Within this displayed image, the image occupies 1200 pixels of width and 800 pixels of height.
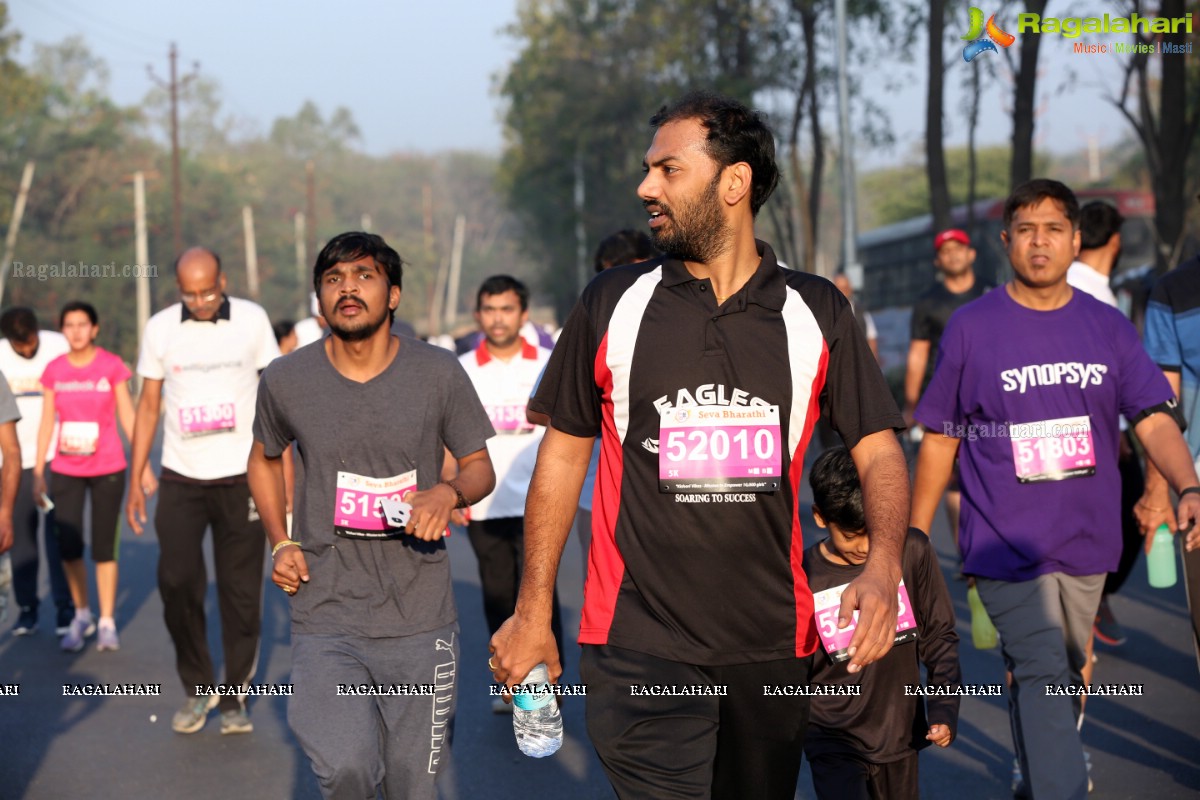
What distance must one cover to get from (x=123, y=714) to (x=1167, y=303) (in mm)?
5439

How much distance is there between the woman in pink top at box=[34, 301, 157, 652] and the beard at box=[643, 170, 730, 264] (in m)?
6.98

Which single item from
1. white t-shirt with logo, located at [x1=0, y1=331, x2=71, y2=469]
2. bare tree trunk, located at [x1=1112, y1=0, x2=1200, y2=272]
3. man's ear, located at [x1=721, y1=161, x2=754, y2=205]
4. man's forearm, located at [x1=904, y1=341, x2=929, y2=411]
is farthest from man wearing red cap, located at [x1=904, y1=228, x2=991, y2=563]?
bare tree trunk, located at [x1=1112, y1=0, x2=1200, y2=272]

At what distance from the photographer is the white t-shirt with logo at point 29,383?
10555 mm

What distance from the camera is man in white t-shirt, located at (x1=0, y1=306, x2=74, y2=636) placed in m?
10.0

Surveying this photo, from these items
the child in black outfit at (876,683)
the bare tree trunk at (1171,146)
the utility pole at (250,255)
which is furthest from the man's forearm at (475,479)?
the utility pole at (250,255)

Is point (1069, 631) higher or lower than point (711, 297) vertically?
lower

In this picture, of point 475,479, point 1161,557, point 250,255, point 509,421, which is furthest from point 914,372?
point 250,255

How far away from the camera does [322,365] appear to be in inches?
202

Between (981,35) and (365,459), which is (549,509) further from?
(981,35)

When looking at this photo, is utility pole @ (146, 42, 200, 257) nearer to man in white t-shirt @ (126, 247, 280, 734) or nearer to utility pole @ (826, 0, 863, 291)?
utility pole @ (826, 0, 863, 291)

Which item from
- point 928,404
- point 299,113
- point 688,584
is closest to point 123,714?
point 928,404

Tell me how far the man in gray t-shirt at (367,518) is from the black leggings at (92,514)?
17.1 feet

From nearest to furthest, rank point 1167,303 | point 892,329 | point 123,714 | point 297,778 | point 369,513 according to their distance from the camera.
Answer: point 369,513 → point 1167,303 → point 297,778 → point 123,714 → point 892,329

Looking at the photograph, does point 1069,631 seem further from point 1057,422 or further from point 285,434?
point 285,434
